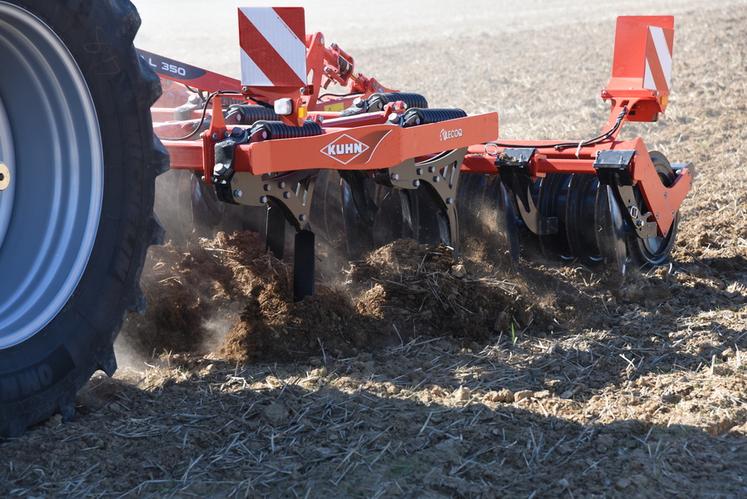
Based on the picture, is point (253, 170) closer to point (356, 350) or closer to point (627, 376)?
point (356, 350)

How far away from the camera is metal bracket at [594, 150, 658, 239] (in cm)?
478

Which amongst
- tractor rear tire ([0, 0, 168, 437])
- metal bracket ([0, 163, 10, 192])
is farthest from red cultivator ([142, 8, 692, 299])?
metal bracket ([0, 163, 10, 192])

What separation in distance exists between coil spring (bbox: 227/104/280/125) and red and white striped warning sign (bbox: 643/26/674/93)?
2068 millimetres

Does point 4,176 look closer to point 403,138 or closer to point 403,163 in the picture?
point 403,138

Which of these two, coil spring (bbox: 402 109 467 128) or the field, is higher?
coil spring (bbox: 402 109 467 128)

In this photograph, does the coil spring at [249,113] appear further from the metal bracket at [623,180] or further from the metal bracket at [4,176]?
the metal bracket at [4,176]

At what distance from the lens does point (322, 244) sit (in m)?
4.77

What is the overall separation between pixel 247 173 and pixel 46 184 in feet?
3.25

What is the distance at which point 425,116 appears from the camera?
14.3ft

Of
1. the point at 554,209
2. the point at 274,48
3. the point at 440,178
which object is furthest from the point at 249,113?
the point at 554,209

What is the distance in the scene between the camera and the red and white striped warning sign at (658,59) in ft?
17.8

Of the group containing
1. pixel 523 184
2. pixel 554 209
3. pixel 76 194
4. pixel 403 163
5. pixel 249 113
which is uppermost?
pixel 249 113

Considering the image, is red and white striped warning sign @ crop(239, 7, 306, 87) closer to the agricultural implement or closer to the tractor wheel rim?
the agricultural implement

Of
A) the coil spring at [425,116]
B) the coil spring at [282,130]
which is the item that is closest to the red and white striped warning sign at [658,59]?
the coil spring at [425,116]
